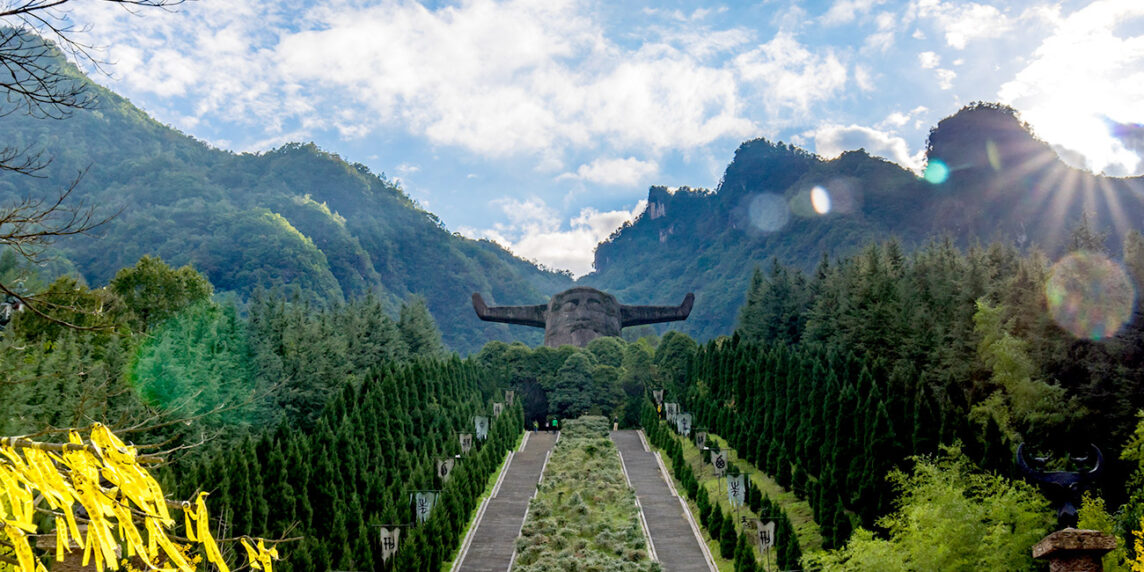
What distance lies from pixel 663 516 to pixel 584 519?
2.73 meters

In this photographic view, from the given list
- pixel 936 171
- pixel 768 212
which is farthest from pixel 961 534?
pixel 768 212

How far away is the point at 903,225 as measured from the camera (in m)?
116

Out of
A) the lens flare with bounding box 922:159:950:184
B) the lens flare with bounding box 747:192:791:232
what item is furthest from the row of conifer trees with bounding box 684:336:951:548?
the lens flare with bounding box 747:192:791:232

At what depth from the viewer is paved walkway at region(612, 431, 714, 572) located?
79.3 ft

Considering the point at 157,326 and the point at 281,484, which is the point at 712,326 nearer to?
the point at 157,326

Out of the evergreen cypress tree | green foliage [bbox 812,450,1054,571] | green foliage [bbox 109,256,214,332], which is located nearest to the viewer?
green foliage [bbox 812,450,1054,571]

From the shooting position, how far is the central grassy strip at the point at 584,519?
23.9 m

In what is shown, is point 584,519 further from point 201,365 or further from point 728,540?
point 201,365

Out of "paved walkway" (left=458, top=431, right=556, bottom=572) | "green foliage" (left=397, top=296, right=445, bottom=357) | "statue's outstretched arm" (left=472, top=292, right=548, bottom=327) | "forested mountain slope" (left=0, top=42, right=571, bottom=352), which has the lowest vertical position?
"paved walkway" (left=458, top=431, right=556, bottom=572)

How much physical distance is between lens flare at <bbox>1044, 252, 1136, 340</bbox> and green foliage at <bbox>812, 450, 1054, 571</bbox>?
314 inches

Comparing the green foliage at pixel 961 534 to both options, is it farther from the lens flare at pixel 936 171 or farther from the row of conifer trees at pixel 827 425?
the lens flare at pixel 936 171

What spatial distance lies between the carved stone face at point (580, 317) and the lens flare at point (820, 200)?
2705 inches

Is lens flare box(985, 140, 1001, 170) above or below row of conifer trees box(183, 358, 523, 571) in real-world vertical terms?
above

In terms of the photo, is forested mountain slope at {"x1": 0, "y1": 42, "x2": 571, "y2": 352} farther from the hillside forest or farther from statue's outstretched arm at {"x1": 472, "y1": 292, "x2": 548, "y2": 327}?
the hillside forest
